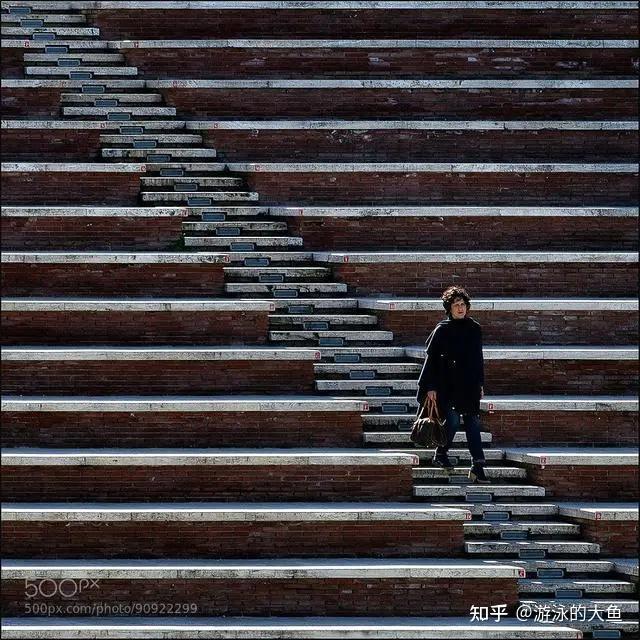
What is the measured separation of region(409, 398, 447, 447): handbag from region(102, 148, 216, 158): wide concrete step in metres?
4.59

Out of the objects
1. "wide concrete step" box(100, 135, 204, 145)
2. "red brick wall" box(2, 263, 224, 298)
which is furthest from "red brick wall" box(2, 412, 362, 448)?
"wide concrete step" box(100, 135, 204, 145)

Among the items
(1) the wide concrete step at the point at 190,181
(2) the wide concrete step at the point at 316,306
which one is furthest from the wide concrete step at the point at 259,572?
(1) the wide concrete step at the point at 190,181

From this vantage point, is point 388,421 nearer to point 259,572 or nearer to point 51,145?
point 259,572

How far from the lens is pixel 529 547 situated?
9258 mm

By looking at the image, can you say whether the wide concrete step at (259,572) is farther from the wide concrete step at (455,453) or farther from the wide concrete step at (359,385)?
the wide concrete step at (359,385)

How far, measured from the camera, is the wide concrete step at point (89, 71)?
539 inches

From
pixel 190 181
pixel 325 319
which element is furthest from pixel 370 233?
pixel 190 181

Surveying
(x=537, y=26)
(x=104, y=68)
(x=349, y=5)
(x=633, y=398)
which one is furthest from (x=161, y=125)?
(x=633, y=398)

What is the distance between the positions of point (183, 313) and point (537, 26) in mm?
5651

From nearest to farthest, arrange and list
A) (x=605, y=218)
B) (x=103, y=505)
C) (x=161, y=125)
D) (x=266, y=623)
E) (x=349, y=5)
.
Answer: (x=266, y=623) < (x=103, y=505) < (x=605, y=218) < (x=161, y=125) < (x=349, y=5)

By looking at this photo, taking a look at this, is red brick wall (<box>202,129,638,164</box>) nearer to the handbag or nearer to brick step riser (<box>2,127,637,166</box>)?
brick step riser (<box>2,127,637,166</box>)

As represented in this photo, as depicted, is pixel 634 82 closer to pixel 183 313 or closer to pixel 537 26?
pixel 537 26

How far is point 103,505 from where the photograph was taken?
31.3 ft

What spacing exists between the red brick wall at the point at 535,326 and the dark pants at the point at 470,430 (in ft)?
5.85
